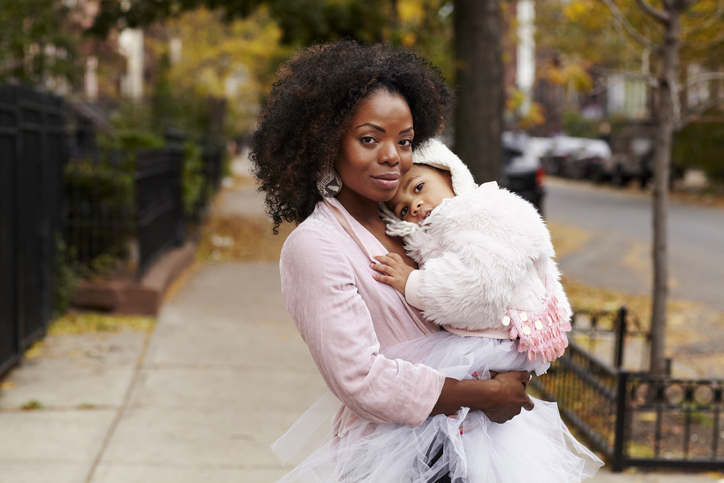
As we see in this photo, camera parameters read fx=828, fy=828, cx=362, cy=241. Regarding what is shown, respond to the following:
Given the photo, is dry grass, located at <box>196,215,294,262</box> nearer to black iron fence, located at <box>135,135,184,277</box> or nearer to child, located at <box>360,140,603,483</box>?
black iron fence, located at <box>135,135,184,277</box>

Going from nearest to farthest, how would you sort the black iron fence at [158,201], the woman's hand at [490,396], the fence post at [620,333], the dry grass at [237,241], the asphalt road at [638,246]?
the woman's hand at [490,396]
the fence post at [620,333]
the black iron fence at [158,201]
the asphalt road at [638,246]
the dry grass at [237,241]

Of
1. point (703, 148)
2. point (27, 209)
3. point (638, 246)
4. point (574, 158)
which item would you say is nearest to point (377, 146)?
point (27, 209)

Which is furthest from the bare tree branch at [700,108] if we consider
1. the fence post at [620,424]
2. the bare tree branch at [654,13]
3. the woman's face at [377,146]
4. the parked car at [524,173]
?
the parked car at [524,173]

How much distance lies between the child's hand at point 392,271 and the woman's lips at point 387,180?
179 millimetres

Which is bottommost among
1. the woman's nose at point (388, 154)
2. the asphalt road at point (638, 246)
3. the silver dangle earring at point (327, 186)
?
the asphalt road at point (638, 246)

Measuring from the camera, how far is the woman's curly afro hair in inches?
83.0

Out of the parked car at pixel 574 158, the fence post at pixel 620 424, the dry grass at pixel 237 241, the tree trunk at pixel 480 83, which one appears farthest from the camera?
the parked car at pixel 574 158

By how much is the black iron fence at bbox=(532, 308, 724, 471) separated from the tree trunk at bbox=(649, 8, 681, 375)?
250mm

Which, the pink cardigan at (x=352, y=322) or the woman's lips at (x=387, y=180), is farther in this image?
the woman's lips at (x=387, y=180)

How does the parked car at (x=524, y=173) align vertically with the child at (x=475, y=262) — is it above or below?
below

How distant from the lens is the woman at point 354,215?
2002mm

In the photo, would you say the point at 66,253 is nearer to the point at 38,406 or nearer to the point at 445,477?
the point at 38,406

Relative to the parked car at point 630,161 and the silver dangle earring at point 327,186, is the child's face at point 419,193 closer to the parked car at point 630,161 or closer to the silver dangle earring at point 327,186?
the silver dangle earring at point 327,186

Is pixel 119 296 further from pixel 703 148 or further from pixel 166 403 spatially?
pixel 703 148
